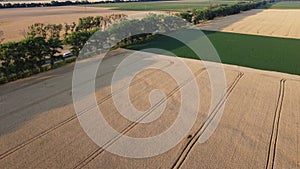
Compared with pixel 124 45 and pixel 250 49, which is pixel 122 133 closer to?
pixel 124 45

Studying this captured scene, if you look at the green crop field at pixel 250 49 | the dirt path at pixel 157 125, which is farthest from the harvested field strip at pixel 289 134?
the green crop field at pixel 250 49

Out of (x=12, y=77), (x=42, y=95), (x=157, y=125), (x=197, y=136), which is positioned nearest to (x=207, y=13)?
(x=12, y=77)

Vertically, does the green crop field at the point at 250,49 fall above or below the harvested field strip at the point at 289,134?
above

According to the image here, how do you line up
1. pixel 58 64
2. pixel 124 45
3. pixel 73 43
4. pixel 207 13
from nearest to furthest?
pixel 58 64
pixel 73 43
pixel 124 45
pixel 207 13

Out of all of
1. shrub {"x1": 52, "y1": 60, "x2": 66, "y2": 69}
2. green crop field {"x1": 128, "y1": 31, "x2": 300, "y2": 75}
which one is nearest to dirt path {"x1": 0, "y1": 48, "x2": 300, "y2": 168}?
shrub {"x1": 52, "y1": 60, "x2": 66, "y2": 69}

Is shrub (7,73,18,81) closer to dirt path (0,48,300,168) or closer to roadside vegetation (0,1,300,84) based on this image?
roadside vegetation (0,1,300,84)

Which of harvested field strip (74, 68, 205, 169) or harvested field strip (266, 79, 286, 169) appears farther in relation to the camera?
harvested field strip (266, 79, 286, 169)

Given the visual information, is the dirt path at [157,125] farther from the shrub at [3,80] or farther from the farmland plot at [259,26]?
the farmland plot at [259,26]

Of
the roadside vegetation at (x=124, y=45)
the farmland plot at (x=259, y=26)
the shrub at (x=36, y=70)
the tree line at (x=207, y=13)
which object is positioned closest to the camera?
the roadside vegetation at (x=124, y=45)

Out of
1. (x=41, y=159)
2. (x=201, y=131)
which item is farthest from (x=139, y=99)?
(x=41, y=159)
